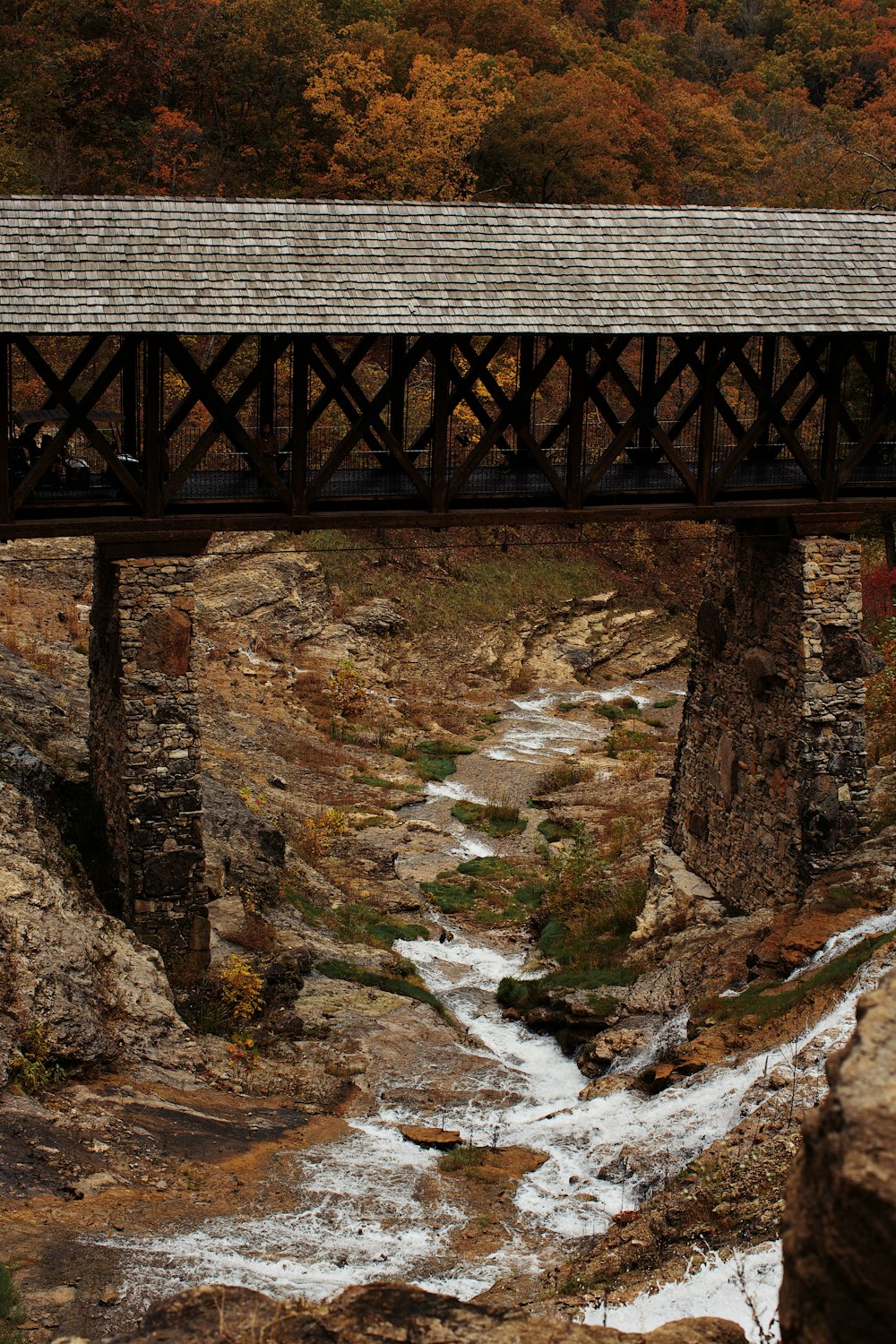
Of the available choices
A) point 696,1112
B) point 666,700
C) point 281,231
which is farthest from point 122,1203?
point 666,700

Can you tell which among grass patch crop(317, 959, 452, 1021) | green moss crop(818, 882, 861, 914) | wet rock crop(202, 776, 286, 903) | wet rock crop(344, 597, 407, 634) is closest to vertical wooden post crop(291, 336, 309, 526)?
wet rock crop(202, 776, 286, 903)

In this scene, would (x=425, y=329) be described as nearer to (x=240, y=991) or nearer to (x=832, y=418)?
(x=832, y=418)

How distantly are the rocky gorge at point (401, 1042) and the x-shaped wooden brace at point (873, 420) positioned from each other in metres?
4.26

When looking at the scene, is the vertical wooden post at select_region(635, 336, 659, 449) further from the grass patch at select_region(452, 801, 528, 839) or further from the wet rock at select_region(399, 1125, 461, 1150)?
the grass patch at select_region(452, 801, 528, 839)

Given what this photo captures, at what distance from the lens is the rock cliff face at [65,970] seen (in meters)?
12.0

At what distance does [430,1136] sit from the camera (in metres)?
12.6

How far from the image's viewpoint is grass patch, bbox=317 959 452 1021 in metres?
16.4

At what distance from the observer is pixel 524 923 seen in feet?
65.7

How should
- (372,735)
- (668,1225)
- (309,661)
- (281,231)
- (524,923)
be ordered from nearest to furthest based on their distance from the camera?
(668,1225), (281,231), (524,923), (372,735), (309,661)

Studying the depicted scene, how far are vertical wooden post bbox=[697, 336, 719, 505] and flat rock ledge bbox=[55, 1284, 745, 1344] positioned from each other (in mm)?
11539

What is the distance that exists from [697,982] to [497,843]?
26.6 ft

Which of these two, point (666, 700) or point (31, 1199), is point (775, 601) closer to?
point (31, 1199)

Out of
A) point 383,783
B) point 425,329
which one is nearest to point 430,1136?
point 425,329

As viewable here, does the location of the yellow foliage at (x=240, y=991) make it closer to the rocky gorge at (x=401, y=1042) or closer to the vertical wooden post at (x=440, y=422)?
the rocky gorge at (x=401, y=1042)
